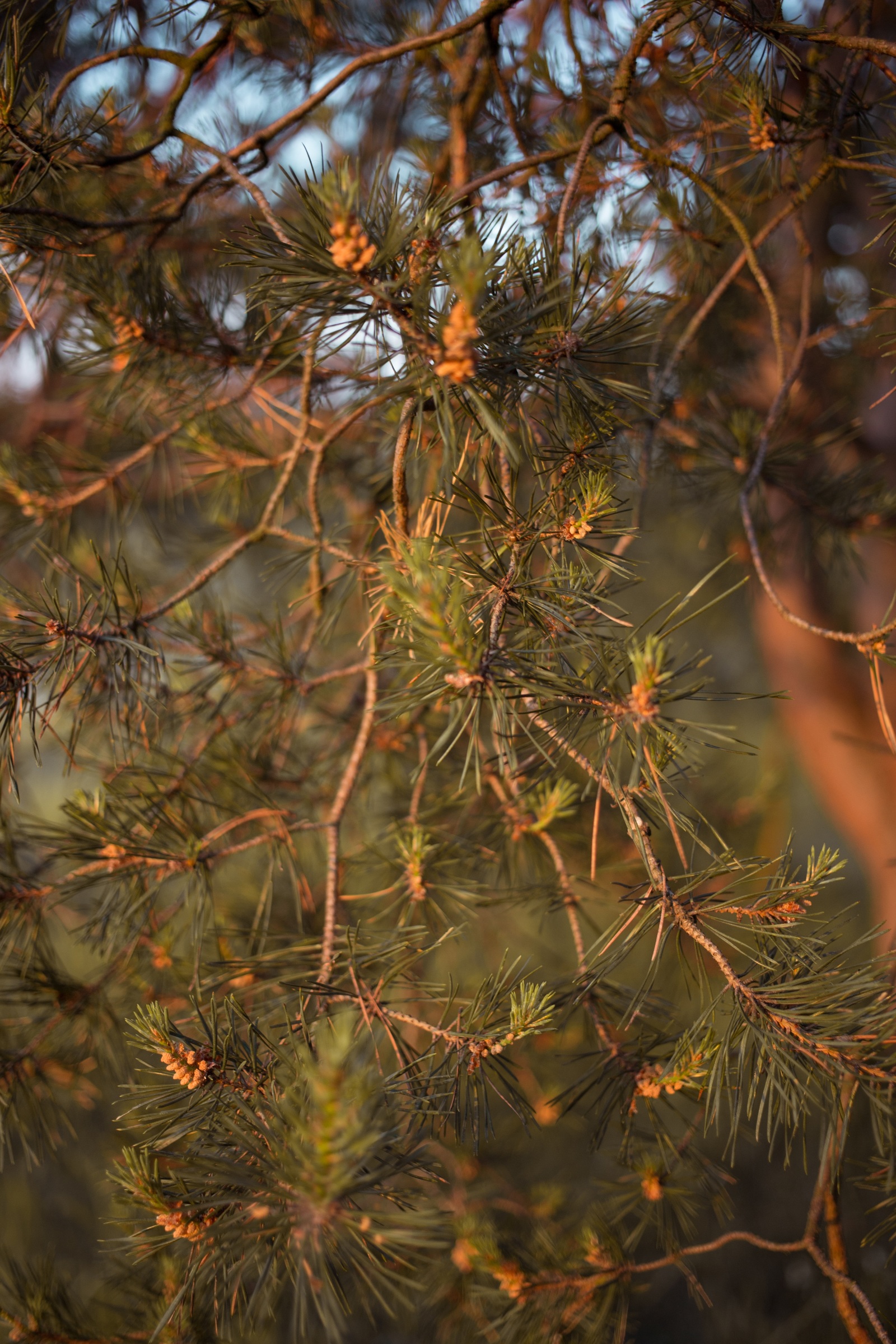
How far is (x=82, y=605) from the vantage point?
441mm

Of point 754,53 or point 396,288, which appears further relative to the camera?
point 754,53

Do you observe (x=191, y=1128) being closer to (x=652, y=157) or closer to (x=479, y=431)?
(x=479, y=431)

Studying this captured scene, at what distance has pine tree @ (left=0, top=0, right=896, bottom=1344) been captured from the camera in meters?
0.32

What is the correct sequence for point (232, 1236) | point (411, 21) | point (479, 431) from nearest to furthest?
point (232, 1236) < point (479, 431) < point (411, 21)

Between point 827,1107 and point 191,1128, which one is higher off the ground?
point 191,1128

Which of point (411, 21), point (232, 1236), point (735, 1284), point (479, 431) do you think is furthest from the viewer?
point (735, 1284)

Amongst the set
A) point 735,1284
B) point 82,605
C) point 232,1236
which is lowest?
point 735,1284

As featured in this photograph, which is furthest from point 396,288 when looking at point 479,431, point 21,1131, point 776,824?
point 776,824

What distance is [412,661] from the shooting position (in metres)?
0.33

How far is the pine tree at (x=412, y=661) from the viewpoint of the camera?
0.32m

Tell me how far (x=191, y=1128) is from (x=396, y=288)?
14.5 inches

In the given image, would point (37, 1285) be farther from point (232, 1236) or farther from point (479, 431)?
point (479, 431)

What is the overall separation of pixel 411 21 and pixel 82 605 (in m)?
0.66

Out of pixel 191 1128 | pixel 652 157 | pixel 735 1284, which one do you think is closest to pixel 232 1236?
pixel 191 1128
